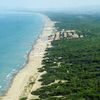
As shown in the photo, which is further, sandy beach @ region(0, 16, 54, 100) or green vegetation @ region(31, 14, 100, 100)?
sandy beach @ region(0, 16, 54, 100)

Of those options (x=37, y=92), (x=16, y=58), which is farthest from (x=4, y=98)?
(x=16, y=58)

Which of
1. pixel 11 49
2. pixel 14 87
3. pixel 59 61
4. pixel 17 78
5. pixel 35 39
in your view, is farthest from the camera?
pixel 35 39

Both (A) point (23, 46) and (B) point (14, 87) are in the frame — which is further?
(A) point (23, 46)

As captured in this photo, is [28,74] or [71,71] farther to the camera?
[28,74]

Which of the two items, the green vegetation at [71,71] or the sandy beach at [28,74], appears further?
the sandy beach at [28,74]

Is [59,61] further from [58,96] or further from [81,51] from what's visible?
[58,96]

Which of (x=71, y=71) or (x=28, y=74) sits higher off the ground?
(x=71, y=71)

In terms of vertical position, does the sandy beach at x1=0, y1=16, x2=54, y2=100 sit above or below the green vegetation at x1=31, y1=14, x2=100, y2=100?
below

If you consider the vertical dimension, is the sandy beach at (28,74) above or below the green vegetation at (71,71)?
below
